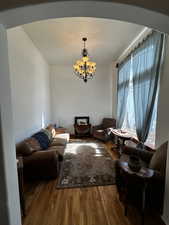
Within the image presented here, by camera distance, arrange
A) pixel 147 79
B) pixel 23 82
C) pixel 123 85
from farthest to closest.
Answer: pixel 123 85, pixel 23 82, pixel 147 79

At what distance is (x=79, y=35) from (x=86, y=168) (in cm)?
324

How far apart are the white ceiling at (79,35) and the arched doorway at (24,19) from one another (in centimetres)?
178

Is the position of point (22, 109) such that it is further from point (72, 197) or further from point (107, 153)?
point (107, 153)

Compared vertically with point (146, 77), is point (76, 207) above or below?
below

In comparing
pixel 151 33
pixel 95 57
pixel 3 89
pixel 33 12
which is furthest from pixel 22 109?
pixel 95 57

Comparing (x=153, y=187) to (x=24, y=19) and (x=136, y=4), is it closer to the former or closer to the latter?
(x=136, y=4)

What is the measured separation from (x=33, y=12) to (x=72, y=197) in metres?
2.46

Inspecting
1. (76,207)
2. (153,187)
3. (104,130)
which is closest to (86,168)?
(76,207)

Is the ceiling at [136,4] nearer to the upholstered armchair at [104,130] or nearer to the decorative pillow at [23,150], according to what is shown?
the decorative pillow at [23,150]

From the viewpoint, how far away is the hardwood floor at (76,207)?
5.41ft

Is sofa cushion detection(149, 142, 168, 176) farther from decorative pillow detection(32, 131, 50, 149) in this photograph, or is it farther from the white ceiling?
the white ceiling

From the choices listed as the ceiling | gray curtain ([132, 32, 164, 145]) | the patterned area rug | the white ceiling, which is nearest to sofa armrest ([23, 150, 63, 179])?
the patterned area rug

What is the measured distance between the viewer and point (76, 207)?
1.88 m

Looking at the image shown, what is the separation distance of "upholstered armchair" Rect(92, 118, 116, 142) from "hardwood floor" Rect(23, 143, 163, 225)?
2655 millimetres
